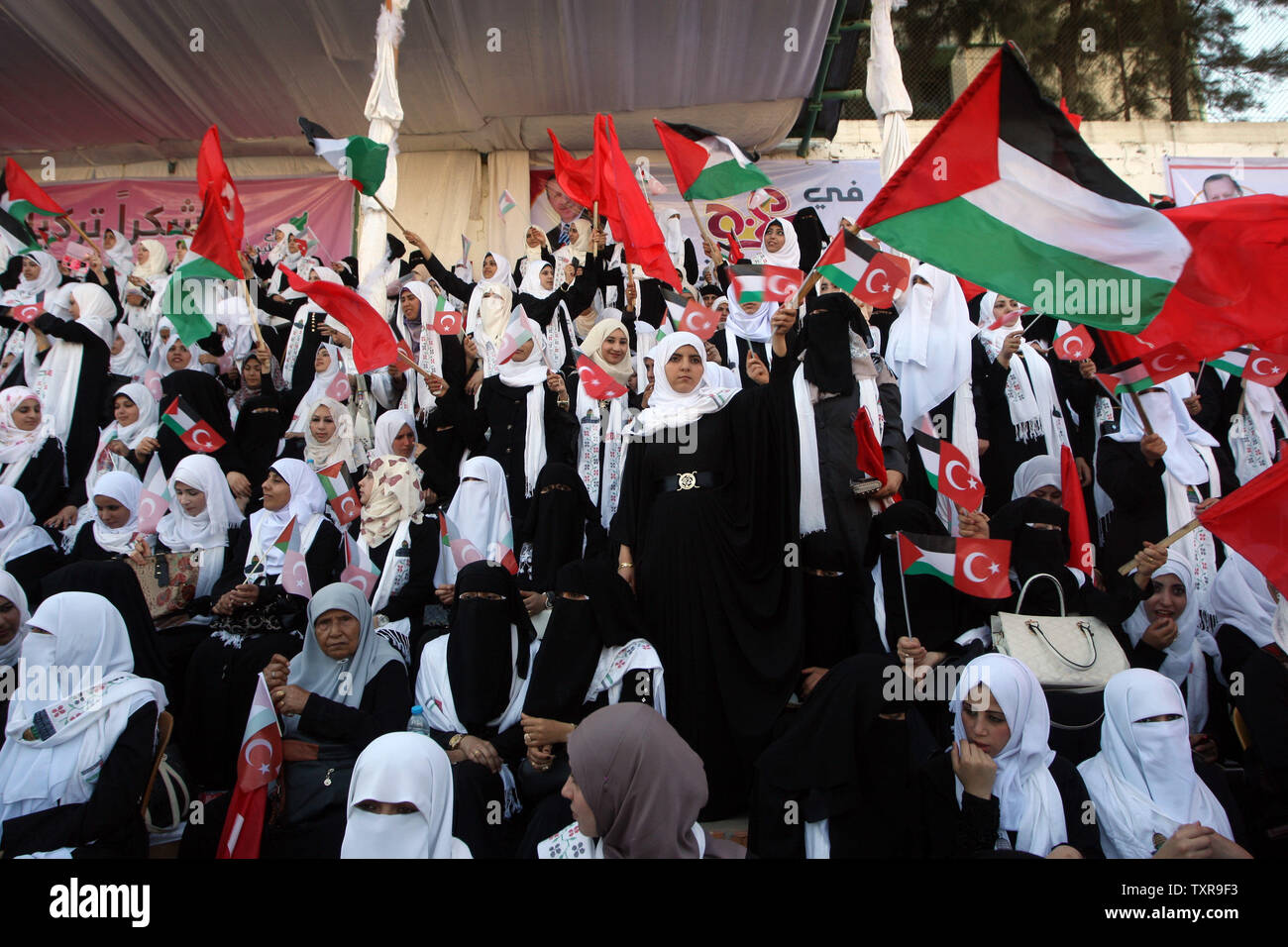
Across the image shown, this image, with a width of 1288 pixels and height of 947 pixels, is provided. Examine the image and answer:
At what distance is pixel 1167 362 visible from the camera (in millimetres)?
3564

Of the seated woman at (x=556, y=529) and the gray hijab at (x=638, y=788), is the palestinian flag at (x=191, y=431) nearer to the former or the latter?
the seated woman at (x=556, y=529)

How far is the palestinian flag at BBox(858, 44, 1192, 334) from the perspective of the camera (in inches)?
110

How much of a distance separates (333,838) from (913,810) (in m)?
1.79

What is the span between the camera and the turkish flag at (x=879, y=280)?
3461mm

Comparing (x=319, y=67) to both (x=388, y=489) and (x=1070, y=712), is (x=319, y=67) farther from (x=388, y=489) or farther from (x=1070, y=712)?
(x=1070, y=712)

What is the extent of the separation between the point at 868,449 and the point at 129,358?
5.20m

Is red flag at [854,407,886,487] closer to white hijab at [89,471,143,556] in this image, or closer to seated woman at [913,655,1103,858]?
seated woman at [913,655,1103,858]

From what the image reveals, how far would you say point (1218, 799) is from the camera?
2879mm

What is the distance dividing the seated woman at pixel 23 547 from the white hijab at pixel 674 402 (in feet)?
9.83

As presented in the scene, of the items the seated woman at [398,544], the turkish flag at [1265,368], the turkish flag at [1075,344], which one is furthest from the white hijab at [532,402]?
the turkish flag at [1265,368]

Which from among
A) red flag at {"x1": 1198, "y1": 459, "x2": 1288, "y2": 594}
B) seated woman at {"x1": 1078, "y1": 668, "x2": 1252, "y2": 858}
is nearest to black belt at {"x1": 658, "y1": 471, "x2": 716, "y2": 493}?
seated woman at {"x1": 1078, "y1": 668, "x2": 1252, "y2": 858}

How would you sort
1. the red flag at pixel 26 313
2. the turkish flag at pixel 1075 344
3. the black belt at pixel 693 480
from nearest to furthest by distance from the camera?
the black belt at pixel 693 480, the turkish flag at pixel 1075 344, the red flag at pixel 26 313

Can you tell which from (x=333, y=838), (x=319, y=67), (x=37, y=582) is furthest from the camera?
(x=319, y=67)
